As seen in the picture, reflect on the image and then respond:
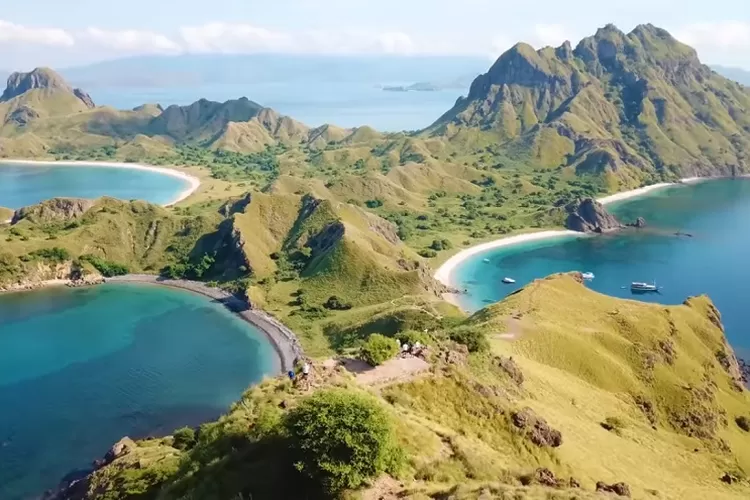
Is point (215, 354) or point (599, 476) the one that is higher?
point (599, 476)

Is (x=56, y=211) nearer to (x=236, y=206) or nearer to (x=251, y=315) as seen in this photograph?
(x=236, y=206)

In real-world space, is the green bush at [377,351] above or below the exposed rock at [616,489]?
above

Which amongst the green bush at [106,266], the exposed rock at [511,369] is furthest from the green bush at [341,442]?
the green bush at [106,266]

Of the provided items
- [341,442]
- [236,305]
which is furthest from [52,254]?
[341,442]

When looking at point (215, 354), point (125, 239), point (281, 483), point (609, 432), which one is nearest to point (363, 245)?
point (215, 354)

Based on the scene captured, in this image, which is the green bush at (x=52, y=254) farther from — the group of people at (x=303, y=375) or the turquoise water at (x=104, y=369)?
the group of people at (x=303, y=375)

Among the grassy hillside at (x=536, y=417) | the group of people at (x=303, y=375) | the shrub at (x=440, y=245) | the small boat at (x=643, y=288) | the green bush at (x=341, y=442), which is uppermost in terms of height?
the green bush at (x=341, y=442)

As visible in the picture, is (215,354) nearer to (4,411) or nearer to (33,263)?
(4,411)
